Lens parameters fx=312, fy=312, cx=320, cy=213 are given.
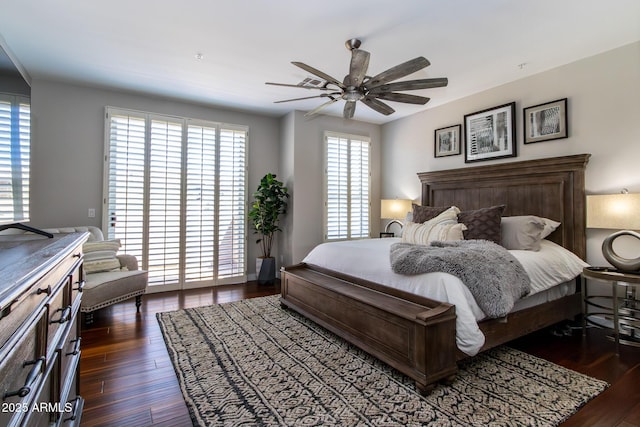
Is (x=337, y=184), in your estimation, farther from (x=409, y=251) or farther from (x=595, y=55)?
(x=595, y=55)

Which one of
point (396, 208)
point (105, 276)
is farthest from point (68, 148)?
point (396, 208)

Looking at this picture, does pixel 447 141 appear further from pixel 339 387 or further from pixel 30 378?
pixel 30 378

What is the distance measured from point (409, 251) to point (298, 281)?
1323 mm

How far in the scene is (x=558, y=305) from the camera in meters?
2.88

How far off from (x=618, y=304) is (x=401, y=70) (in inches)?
114

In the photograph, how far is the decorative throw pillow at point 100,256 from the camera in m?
3.45

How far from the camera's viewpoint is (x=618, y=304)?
2855 mm

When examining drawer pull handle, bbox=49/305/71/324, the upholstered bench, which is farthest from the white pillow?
the upholstered bench

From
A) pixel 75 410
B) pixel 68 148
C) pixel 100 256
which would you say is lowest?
pixel 75 410

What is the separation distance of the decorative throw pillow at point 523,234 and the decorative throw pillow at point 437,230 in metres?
0.46

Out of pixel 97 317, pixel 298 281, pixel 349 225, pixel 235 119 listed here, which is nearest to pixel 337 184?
pixel 349 225

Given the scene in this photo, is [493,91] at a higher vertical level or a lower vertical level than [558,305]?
higher

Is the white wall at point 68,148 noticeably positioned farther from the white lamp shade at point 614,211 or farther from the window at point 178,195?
the white lamp shade at point 614,211

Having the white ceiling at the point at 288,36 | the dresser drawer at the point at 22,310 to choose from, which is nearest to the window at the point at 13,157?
the white ceiling at the point at 288,36
